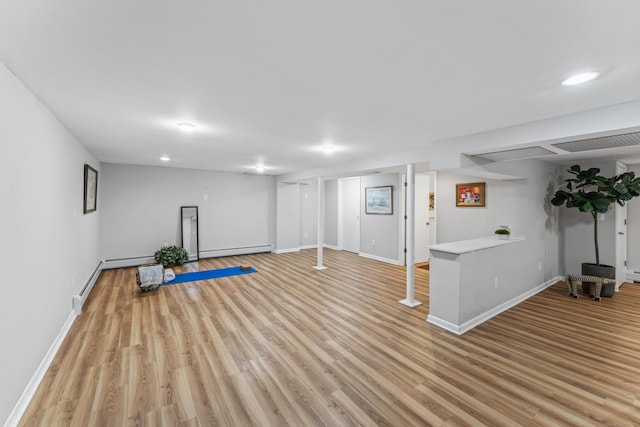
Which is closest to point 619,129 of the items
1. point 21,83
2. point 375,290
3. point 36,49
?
point 375,290

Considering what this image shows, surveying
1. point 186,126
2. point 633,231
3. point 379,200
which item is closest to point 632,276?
point 633,231

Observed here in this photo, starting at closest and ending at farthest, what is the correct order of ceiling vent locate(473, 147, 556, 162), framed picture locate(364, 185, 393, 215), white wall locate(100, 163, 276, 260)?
1. ceiling vent locate(473, 147, 556, 162)
2. white wall locate(100, 163, 276, 260)
3. framed picture locate(364, 185, 393, 215)

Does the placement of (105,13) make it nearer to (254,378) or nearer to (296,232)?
(254,378)

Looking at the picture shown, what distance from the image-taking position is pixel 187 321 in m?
3.36

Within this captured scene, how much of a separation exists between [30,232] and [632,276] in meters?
8.45

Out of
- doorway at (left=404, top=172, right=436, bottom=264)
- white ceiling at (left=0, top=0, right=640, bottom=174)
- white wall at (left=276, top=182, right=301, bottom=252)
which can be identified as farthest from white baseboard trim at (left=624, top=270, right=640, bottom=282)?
white wall at (left=276, top=182, right=301, bottom=252)

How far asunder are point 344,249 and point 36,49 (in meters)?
7.62

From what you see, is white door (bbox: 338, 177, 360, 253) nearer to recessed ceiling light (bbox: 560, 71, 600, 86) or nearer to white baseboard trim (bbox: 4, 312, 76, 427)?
recessed ceiling light (bbox: 560, 71, 600, 86)

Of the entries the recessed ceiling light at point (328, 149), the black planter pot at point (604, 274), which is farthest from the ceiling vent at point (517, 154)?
the black planter pot at point (604, 274)

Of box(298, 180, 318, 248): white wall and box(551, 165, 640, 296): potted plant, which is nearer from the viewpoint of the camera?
box(551, 165, 640, 296): potted plant

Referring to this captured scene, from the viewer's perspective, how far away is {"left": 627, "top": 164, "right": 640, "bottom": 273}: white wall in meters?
4.93

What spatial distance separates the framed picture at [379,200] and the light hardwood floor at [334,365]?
10.4ft

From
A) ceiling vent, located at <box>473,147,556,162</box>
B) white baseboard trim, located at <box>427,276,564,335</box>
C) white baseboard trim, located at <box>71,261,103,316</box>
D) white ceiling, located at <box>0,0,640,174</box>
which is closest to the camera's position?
white ceiling, located at <box>0,0,640,174</box>

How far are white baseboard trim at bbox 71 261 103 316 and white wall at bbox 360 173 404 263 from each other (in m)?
5.70
